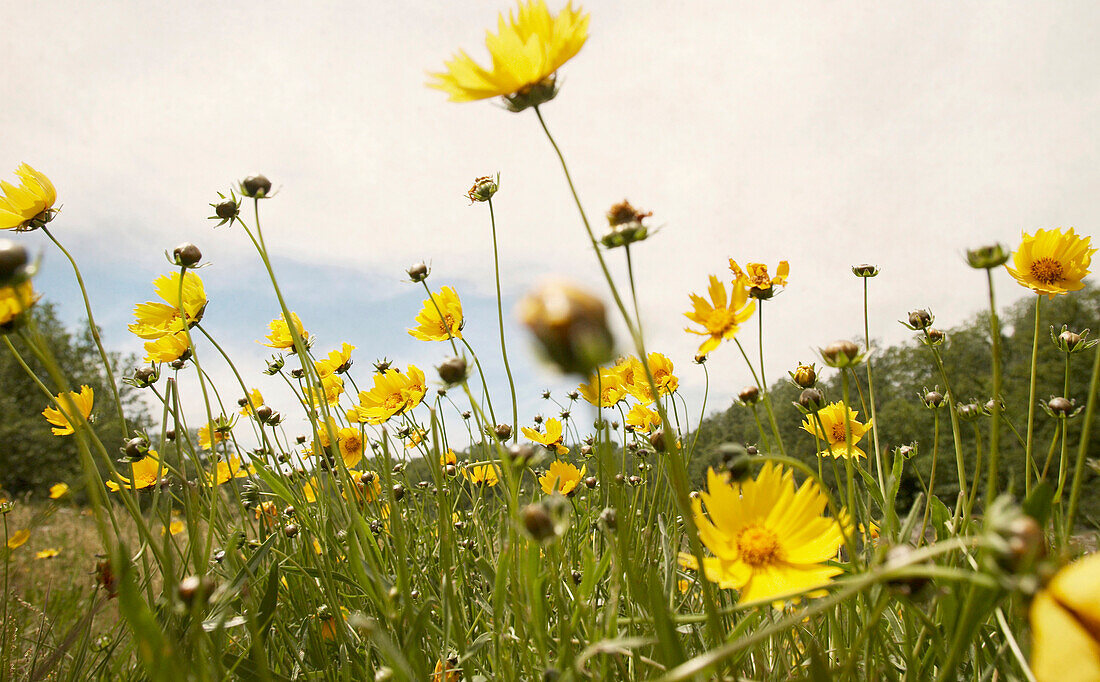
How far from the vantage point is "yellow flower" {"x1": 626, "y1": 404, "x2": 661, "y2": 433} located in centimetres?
139

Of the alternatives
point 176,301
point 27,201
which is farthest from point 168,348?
point 27,201

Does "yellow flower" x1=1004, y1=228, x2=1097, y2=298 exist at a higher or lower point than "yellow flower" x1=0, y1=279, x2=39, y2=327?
higher

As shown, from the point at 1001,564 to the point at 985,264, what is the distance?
271 mm

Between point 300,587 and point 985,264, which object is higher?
point 985,264

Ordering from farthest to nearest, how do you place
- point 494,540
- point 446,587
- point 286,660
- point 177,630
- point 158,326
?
point 494,540, point 158,326, point 286,660, point 177,630, point 446,587

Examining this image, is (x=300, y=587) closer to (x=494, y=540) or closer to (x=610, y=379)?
(x=494, y=540)

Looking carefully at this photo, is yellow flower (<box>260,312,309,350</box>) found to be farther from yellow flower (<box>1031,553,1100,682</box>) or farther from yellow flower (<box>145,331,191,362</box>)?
yellow flower (<box>1031,553,1100,682</box>)

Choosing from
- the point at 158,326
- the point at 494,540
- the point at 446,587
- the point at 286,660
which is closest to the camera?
the point at 446,587

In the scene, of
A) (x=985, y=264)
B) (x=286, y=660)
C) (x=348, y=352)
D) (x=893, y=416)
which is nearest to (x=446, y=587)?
(x=985, y=264)

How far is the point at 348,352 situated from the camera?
5.49ft

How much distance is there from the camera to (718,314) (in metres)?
0.80

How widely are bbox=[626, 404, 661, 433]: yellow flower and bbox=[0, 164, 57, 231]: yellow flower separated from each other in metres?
1.26

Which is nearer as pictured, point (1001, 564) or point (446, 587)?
point (1001, 564)

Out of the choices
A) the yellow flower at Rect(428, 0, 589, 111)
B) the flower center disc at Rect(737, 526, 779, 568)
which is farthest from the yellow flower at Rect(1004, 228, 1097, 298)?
the yellow flower at Rect(428, 0, 589, 111)
